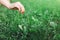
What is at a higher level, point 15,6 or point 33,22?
point 15,6

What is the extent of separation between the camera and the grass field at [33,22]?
115 inches

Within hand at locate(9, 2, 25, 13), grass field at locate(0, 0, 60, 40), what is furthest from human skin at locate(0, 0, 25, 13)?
grass field at locate(0, 0, 60, 40)

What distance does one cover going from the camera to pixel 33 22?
297 cm

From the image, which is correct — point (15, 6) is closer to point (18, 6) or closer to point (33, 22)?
point (18, 6)

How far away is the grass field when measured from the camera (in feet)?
9.62

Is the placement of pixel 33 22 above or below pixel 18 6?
below

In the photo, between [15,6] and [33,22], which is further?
[33,22]

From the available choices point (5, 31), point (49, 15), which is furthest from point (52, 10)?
point (5, 31)

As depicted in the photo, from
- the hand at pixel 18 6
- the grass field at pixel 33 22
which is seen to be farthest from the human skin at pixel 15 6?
the grass field at pixel 33 22

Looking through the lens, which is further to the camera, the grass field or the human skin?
the grass field

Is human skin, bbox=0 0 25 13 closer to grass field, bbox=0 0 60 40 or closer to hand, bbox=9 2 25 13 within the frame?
hand, bbox=9 2 25 13

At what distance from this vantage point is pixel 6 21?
2963 millimetres

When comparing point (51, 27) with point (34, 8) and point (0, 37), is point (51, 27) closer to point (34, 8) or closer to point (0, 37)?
point (34, 8)

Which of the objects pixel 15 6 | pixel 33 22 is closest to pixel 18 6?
pixel 15 6
